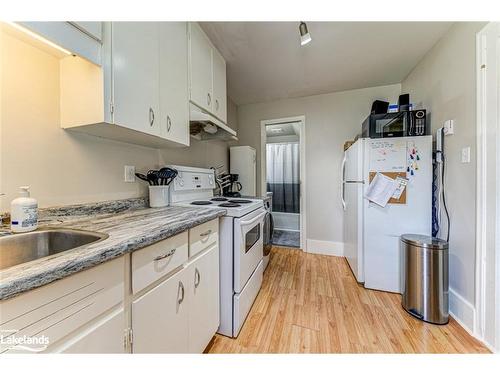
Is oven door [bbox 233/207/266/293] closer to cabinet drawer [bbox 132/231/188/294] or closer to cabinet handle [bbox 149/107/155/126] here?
cabinet drawer [bbox 132/231/188/294]

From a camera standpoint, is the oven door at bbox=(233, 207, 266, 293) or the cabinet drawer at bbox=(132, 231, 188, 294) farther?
the oven door at bbox=(233, 207, 266, 293)

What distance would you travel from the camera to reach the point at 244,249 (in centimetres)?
151

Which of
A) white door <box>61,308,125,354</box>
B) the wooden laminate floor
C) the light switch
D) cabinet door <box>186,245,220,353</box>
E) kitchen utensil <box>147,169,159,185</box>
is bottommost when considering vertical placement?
the wooden laminate floor

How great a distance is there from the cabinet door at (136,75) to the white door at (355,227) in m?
2.01

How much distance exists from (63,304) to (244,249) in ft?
3.58

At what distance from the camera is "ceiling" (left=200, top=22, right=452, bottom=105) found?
1741mm

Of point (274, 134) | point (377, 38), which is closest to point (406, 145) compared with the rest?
point (377, 38)

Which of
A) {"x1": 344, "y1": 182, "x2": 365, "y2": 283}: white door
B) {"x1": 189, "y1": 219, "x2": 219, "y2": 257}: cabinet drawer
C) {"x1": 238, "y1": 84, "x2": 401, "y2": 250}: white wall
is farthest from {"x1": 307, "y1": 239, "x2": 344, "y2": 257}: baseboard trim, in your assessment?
{"x1": 189, "y1": 219, "x2": 219, "y2": 257}: cabinet drawer

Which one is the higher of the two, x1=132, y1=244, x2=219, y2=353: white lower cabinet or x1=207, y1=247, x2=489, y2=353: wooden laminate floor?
x1=132, y1=244, x2=219, y2=353: white lower cabinet

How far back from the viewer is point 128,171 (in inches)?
56.7

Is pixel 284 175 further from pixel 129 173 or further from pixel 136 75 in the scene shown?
pixel 136 75

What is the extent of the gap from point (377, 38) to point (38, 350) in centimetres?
286

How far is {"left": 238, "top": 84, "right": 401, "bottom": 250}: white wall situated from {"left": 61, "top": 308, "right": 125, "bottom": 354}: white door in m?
2.86
